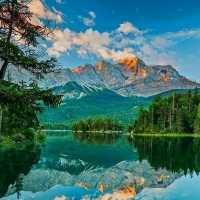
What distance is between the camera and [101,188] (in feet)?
119

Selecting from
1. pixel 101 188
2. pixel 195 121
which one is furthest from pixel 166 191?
pixel 195 121

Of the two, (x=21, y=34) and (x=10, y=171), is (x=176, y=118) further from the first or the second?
(x=21, y=34)

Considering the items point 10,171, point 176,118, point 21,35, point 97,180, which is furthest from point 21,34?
point 176,118

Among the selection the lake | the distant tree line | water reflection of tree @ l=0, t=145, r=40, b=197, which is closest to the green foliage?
the lake

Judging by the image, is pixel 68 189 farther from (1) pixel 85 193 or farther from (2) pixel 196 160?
(2) pixel 196 160

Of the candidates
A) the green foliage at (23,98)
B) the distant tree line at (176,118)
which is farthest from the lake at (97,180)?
the distant tree line at (176,118)

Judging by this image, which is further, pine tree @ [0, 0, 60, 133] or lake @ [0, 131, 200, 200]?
lake @ [0, 131, 200, 200]

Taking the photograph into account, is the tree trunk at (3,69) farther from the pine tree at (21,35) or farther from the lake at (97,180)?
the lake at (97,180)

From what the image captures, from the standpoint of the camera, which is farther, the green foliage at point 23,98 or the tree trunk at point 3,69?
the tree trunk at point 3,69

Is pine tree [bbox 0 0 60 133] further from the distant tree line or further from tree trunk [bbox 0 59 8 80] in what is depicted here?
the distant tree line

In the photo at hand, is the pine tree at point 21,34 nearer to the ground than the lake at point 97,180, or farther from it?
farther from it

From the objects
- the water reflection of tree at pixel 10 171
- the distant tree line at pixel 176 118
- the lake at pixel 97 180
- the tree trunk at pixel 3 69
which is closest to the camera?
the tree trunk at pixel 3 69

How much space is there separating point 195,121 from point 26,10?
152418 mm

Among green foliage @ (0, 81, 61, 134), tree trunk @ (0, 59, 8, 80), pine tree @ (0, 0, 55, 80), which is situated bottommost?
green foliage @ (0, 81, 61, 134)
